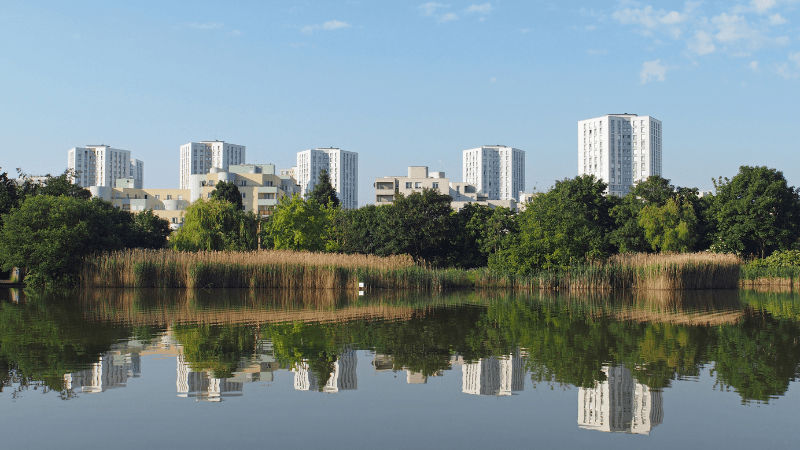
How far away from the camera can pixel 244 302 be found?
78.5 feet

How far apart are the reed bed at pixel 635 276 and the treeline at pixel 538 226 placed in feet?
2.98

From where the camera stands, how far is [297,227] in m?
48.2

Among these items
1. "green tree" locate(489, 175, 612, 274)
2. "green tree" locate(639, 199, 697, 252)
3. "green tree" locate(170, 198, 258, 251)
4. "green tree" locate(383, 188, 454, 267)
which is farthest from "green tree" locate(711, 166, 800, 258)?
"green tree" locate(170, 198, 258, 251)

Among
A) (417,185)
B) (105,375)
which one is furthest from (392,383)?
(417,185)

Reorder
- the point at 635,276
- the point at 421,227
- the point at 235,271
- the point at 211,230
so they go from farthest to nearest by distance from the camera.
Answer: the point at 421,227, the point at 211,230, the point at 635,276, the point at 235,271

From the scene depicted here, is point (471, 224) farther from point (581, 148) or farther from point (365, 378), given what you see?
point (581, 148)

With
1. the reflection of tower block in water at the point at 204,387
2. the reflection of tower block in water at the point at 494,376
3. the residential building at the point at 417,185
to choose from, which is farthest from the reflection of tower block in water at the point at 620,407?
the residential building at the point at 417,185

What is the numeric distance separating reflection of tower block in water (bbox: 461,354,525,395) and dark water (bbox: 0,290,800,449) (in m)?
0.04

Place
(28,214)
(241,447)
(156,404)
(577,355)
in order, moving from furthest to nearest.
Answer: (28,214)
(577,355)
(156,404)
(241,447)

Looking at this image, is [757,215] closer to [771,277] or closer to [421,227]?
[771,277]

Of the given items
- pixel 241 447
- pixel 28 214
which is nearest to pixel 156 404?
pixel 241 447

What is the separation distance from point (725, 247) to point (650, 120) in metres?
148

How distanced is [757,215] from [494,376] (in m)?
48.8

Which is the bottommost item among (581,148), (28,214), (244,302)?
(244,302)
